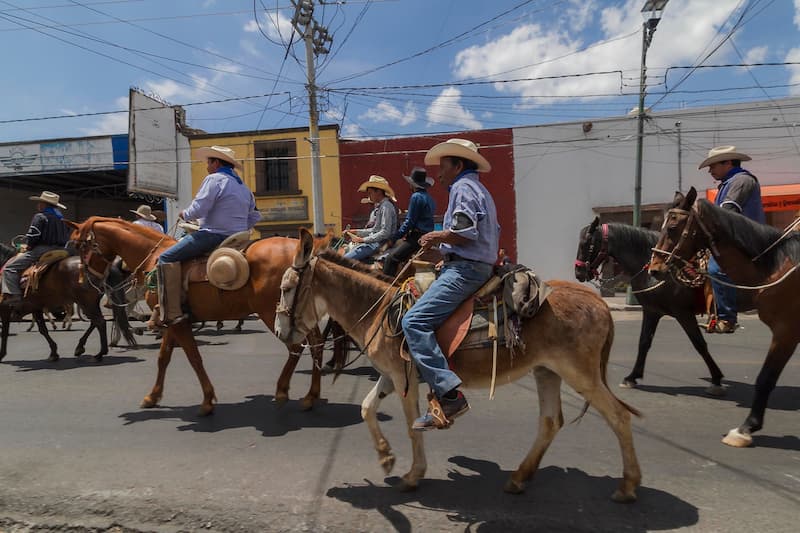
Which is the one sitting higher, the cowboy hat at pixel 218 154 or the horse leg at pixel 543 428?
the cowboy hat at pixel 218 154

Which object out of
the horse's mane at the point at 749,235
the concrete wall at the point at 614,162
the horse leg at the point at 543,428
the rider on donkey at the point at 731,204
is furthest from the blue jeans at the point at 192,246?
the concrete wall at the point at 614,162

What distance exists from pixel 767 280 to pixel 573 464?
8.19 ft

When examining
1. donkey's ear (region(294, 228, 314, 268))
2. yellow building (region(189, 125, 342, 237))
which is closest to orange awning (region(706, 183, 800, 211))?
yellow building (region(189, 125, 342, 237))

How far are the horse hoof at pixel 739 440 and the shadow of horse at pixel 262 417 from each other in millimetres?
3049

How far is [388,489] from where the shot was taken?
3.38 m

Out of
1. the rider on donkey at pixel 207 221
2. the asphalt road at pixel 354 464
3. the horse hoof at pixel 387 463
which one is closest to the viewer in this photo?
the asphalt road at pixel 354 464

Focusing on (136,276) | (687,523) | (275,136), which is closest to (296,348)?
(136,276)

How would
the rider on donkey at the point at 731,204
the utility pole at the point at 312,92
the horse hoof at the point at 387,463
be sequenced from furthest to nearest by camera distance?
the utility pole at the point at 312,92 → the rider on donkey at the point at 731,204 → the horse hoof at the point at 387,463

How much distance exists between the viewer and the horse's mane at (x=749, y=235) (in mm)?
4344

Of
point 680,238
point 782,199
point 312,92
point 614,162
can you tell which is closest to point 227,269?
point 680,238

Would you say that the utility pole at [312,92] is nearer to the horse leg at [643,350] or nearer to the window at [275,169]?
the window at [275,169]

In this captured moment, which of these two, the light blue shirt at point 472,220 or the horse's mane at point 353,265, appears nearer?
the light blue shirt at point 472,220

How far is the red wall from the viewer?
18484mm

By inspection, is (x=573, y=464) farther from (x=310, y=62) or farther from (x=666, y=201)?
(x=666, y=201)
